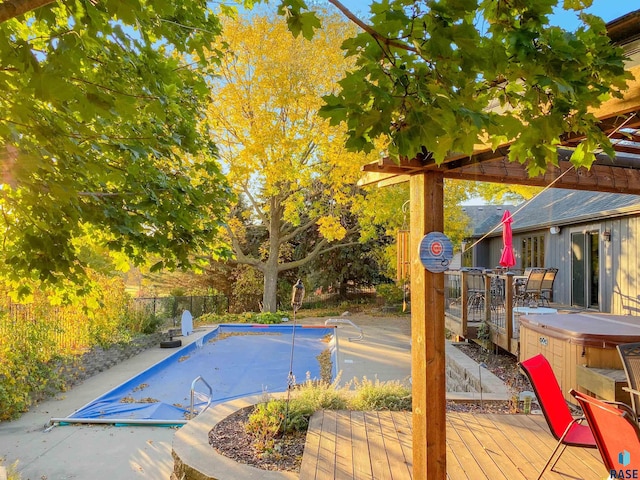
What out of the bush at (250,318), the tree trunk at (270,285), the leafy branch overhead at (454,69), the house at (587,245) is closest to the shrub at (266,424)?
the leafy branch overhead at (454,69)

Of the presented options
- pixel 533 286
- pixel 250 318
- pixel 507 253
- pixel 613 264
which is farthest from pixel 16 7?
pixel 250 318

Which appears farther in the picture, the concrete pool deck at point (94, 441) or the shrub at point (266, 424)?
the concrete pool deck at point (94, 441)

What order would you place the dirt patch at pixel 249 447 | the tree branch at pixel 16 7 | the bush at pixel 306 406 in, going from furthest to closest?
Answer: the bush at pixel 306 406
the dirt patch at pixel 249 447
the tree branch at pixel 16 7

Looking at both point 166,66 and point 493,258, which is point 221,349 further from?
point 493,258

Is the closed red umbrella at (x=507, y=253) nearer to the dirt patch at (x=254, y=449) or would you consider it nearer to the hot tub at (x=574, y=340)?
the hot tub at (x=574, y=340)

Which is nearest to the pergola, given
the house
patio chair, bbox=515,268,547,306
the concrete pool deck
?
the concrete pool deck

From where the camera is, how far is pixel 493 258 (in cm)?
1859

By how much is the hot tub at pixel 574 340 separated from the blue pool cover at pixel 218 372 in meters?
4.27

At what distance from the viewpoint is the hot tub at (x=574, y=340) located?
5.02 meters

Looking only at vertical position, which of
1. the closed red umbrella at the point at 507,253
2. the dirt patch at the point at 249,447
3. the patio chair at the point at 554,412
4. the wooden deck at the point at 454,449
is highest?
the closed red umbrella at the point at 507,253

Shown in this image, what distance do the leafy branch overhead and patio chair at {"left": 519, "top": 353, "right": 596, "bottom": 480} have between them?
238 cm

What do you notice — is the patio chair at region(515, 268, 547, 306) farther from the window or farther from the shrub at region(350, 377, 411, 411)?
the shrub at region(350, 377, 411, 411)

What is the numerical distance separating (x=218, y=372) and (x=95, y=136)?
9462 millimetres

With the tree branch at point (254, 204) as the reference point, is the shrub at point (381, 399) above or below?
below
